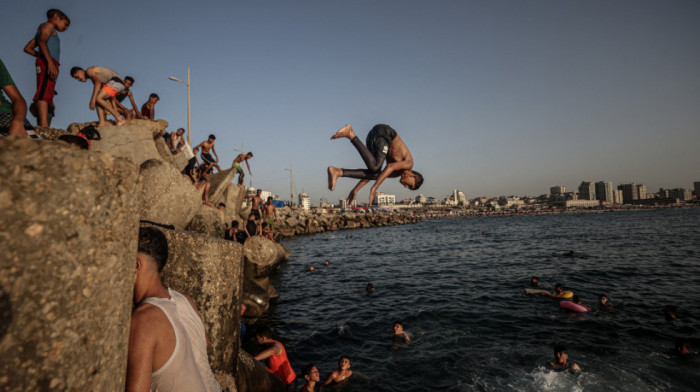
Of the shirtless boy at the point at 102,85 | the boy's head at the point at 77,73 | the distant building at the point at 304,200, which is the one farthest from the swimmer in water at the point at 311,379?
the distant building at the point at 304,200

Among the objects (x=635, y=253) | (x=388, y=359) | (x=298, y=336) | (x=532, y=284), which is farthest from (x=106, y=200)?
(x=635, y=253)

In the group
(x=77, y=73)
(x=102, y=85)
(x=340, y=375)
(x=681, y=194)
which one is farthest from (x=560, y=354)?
(x=681, y=194)

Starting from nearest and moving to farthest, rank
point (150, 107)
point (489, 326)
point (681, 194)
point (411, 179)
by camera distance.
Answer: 1. point (411, 179)
2. point (489, 326)
3. point (150, 107)
4. point (681, 194)

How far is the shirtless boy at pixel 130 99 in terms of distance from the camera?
1029 cm

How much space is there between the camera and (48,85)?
559 cm

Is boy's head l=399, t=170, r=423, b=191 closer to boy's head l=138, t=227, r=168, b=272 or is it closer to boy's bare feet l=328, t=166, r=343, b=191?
boy's bare feet l=328, t=166, r=343, b=191

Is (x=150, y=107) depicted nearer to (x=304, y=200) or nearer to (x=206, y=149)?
(x=206, y=149)

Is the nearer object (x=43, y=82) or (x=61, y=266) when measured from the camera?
(x=61, y=266)

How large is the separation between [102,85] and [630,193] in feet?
816

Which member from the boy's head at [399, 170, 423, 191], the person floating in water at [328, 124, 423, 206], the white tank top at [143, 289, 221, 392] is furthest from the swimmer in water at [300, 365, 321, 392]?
the white tank top at [143, 289, 221, 392]

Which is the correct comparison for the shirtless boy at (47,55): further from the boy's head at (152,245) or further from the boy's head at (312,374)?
the boy's head at (312,374)

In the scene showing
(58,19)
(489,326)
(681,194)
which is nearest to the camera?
(58,19)

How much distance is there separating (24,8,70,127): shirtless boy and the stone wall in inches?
231

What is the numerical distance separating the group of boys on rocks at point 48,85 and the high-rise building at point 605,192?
235 metres
